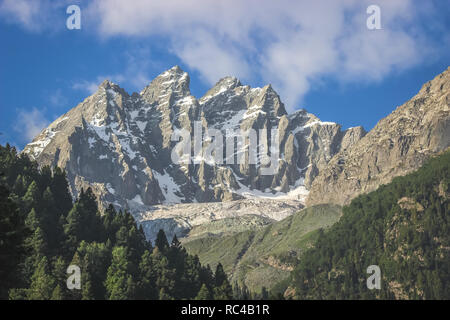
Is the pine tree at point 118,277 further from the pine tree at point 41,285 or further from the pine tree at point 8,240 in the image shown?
the pine tree at point 8,240

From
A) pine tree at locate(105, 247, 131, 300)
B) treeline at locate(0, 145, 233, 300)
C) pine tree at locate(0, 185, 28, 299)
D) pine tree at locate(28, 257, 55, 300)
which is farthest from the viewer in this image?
treeline at locate(0, 145, 233, 300)

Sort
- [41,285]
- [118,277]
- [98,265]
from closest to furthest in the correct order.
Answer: [41,285] → [118,277] → [98,265]

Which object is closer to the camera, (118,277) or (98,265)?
(118,277)

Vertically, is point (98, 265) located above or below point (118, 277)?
above

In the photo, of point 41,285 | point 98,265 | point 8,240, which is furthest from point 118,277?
point 8,240

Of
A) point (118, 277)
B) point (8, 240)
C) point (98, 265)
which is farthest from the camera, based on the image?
point (98, 265)

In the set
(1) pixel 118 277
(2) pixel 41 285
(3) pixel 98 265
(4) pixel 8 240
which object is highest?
(3) pixel 98 265

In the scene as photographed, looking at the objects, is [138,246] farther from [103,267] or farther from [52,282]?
[52,282]

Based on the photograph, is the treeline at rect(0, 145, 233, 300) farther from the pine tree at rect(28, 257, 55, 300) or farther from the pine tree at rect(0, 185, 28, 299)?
the pine tree at rect(0, 185, 28, 299)

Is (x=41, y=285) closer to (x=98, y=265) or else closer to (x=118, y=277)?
(x=118, y=277)

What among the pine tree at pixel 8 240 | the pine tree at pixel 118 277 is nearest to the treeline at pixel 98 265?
the pine tree at pixel 118 277

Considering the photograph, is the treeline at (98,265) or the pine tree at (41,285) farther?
the treeline at (98,265)

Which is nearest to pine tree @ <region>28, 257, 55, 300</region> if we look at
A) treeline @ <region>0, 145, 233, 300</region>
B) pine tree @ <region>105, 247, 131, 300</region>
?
treeline @ <region>0, 145, 233, 300</region>
